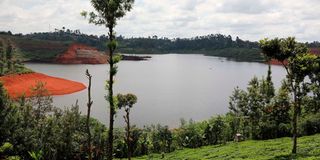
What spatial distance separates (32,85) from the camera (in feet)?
411

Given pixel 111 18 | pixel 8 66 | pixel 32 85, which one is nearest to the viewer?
pixel 111 18

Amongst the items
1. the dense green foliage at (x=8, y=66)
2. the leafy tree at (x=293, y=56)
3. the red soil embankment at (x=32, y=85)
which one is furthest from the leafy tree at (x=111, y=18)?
the dense green foliage at (x=8, y=66)

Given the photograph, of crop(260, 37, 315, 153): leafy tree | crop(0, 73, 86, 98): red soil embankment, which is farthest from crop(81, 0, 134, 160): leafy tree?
crop(0, 73, 86, 98): red soil embankment

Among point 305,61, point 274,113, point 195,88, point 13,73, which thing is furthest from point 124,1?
point 13,73

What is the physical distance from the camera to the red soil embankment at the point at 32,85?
408ft

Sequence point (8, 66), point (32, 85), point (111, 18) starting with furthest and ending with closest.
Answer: point (8, 66), point (32, 85), point (111, 18)

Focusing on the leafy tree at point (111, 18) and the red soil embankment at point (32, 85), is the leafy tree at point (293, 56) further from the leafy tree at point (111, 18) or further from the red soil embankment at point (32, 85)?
the red soil embankment at point (32, 85)

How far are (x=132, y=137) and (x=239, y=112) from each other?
21793 mm

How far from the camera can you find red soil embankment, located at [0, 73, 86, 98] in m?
124

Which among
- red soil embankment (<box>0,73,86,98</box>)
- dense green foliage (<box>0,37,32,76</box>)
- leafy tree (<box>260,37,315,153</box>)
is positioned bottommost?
red soil embankment (<box>0,73,86,98</box>)

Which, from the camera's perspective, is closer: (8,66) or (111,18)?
(111,18)

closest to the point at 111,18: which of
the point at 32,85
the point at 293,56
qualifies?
the point at 293,56

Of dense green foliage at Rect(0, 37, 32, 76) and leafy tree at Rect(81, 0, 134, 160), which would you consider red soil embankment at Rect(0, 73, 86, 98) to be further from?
leafy tree at Rect(81, 0, 134, 160)

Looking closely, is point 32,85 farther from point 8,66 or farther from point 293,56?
point 293,56
